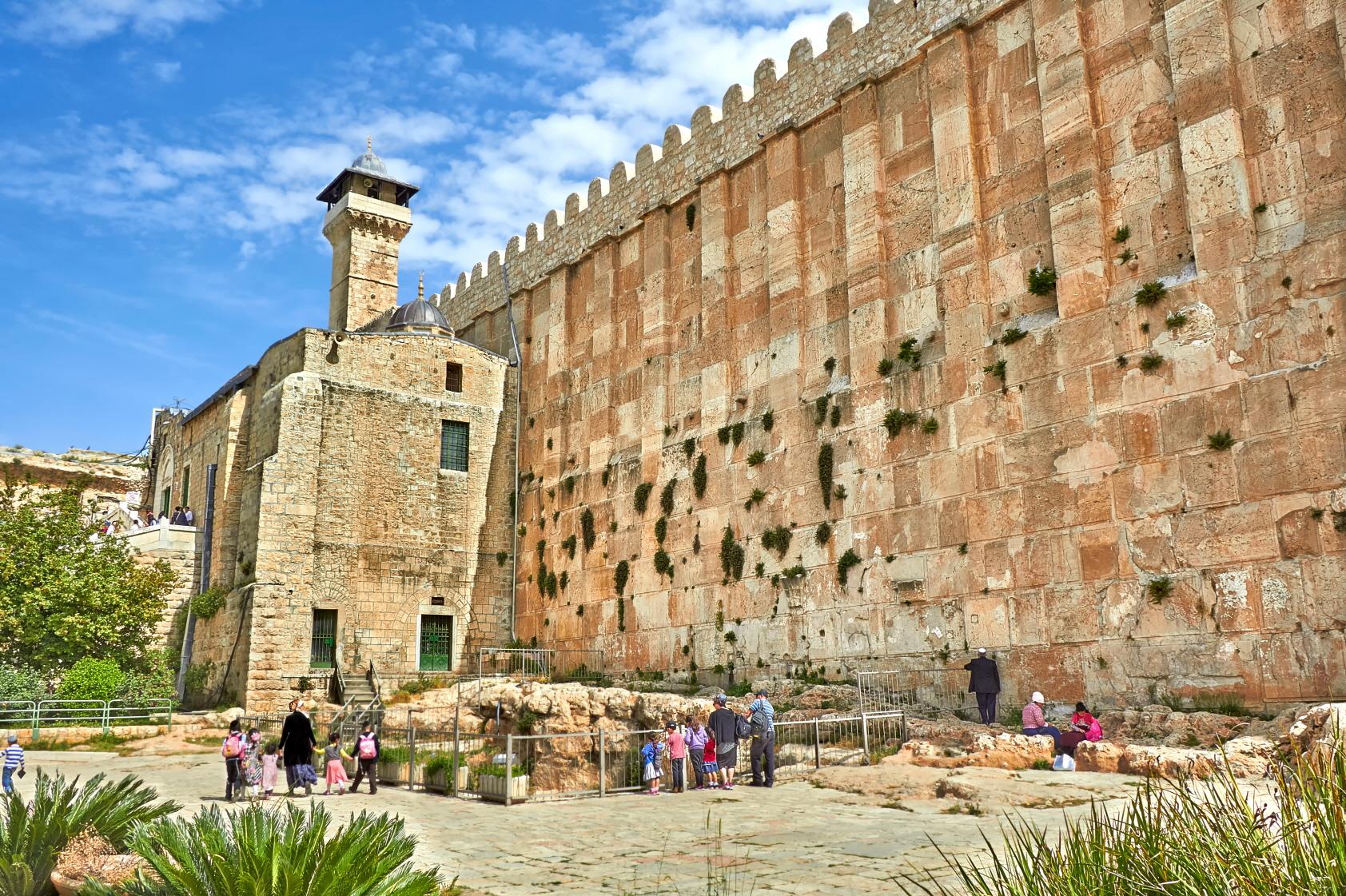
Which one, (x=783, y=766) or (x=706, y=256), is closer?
(x=783, y=766)

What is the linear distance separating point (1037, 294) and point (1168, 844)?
12.6 meters

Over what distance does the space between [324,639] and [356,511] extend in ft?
9.34

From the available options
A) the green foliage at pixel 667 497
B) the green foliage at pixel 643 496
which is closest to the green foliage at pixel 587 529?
the green foliage at pixel 643 496

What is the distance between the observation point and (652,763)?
13109 millimetres

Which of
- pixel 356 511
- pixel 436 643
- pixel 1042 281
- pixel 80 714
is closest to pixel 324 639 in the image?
pixel 436 643

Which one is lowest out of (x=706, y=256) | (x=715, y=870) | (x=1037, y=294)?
(x=715, y=870)

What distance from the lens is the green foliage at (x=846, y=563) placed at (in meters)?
16.9

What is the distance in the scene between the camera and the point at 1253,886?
328cm

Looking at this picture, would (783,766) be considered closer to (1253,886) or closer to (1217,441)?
(1217,441)

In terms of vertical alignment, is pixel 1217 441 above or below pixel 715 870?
above

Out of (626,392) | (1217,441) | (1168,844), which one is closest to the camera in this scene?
(1168,844)

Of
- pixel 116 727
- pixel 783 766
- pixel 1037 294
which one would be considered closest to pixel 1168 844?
pixel 783 766

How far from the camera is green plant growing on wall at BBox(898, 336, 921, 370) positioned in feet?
54.5

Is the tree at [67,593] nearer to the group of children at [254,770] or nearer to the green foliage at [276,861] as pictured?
the group of children at [254,770]
